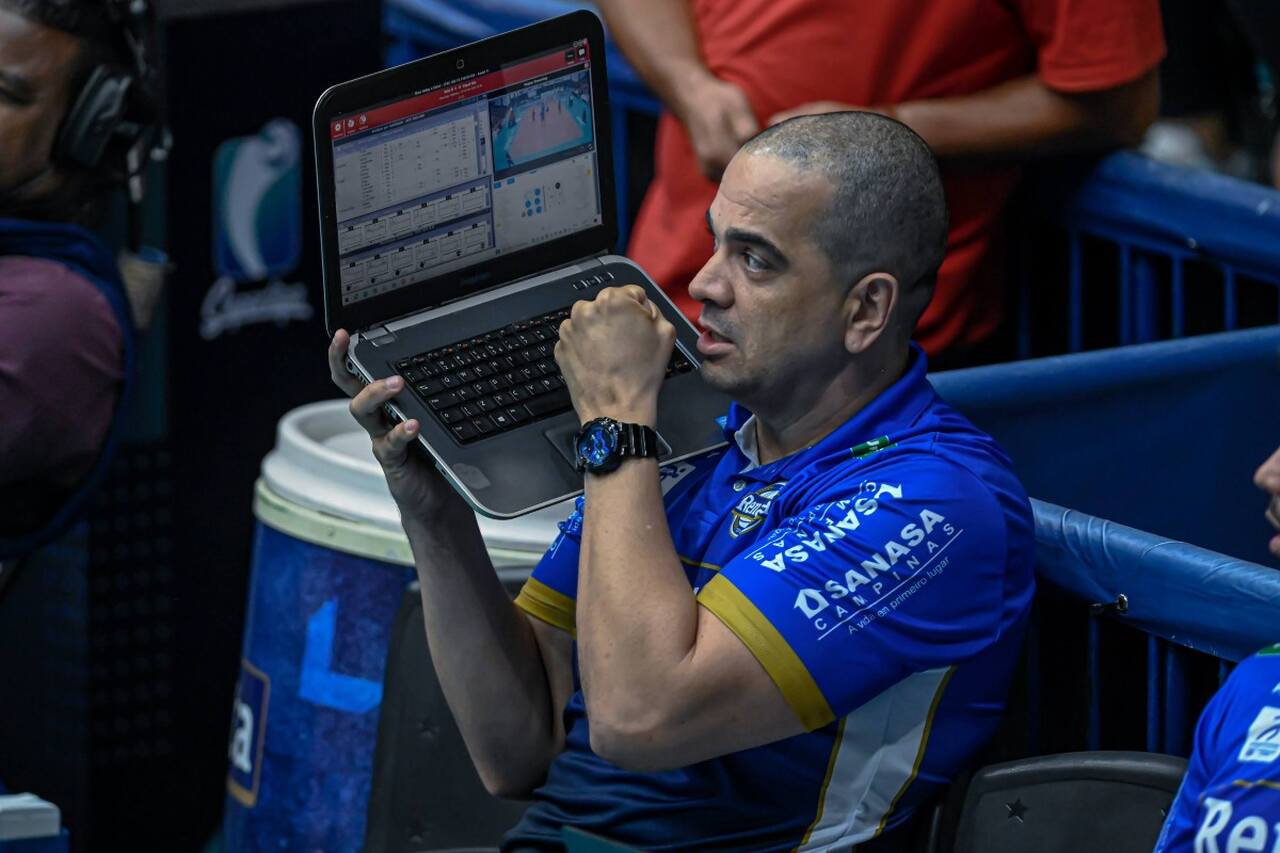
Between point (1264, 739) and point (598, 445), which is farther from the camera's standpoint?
point (598, 445)

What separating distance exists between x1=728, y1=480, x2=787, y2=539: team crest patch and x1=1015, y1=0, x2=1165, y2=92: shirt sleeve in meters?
0.93

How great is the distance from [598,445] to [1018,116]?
3.44 ft

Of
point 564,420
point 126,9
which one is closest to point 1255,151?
point 126,9

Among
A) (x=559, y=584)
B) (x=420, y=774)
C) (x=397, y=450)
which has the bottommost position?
(x=420, y=774)

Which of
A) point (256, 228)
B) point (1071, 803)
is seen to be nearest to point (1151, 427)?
point (1071, 803)

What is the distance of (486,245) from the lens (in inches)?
83.9

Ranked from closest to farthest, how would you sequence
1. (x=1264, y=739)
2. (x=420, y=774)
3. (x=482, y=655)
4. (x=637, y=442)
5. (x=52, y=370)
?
1. (x=1264, y=739)
2. (x=637, y=442)
3. (x=482, y=655)
4. (x=420, y=774)
5. (x=52, y=370)

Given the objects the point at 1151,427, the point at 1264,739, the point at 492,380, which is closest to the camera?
the point at 1264,739

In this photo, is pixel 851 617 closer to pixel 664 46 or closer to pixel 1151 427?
pixel 1151 427

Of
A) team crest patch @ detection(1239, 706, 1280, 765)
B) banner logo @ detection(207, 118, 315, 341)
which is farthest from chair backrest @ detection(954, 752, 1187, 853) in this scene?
banner logo @ detection(207, 118, 315, 341)

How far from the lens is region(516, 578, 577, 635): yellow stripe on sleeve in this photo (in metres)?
2.24

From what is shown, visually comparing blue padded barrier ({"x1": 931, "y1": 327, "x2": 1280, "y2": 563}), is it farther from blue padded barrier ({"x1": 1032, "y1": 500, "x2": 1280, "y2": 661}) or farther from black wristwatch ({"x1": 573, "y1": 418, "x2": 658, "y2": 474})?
black wristwatch ({"x1": 573, "y1": 418, "x2": 658, "y2": 474})

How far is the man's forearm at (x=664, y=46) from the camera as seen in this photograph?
2812mm

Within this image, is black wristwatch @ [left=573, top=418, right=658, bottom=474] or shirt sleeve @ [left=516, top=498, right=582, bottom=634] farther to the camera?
shirt sleeve @ [left=516, top=498, right=582, bottom=634]
